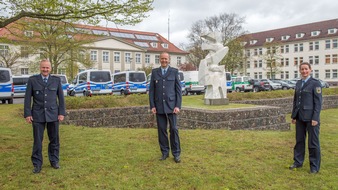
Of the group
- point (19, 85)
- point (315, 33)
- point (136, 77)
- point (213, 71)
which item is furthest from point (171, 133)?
point (315, 33)

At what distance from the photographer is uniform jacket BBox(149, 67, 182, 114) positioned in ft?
17.7

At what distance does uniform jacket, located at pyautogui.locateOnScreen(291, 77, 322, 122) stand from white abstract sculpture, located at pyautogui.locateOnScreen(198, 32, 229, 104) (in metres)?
8.36

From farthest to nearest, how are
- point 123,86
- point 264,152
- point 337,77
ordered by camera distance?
point 337,77, point 123,86, point 264,152

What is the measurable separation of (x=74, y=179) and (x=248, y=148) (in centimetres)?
359

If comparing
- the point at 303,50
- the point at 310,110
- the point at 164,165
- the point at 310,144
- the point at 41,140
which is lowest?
the point at 164,165

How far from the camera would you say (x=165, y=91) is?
17.7ft

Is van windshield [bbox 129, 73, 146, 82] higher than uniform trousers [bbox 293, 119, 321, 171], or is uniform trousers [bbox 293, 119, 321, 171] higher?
van windshield [bbox 129, 73, 146, 82]

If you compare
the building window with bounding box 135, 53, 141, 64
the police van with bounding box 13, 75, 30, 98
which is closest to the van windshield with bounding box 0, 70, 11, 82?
the police van with bounding box 13, 75, 30, 98

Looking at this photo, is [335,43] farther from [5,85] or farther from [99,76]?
[5,85]

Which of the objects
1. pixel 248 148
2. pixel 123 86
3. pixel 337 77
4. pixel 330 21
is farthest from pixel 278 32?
pixel 248 148

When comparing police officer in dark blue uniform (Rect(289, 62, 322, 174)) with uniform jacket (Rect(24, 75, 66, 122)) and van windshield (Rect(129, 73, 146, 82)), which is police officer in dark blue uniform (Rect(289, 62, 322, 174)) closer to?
uniform jacket (Rect(24, 75, 66, 122))

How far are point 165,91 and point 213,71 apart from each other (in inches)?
338

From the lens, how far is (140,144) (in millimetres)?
6875

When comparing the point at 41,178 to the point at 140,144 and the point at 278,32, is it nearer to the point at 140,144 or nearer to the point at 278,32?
the point at 140,144
